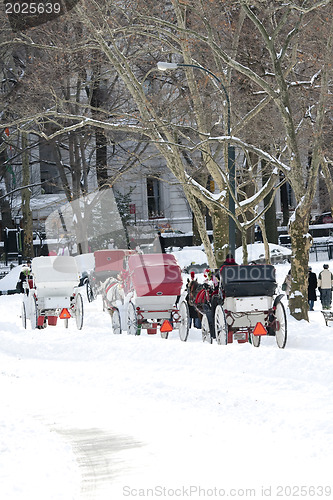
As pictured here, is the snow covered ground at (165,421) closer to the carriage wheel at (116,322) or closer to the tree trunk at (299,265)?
the carriage wheel at (116,322)

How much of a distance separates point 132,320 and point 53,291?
280 cm

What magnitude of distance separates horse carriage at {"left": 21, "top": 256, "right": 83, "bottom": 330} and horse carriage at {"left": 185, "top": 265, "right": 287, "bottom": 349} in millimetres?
5312

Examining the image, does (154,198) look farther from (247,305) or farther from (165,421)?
(165,421)

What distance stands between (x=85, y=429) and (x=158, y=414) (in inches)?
43.4

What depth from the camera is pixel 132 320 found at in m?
18.6

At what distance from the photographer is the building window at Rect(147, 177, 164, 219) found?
6481cm

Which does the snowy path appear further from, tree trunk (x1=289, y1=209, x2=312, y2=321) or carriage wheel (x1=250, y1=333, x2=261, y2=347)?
tree trunk (x1=289, y1=209, x2=312, y2=321)

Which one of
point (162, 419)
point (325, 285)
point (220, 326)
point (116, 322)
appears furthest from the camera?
point (325, 285)

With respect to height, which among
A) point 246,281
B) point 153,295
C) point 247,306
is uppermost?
point 246,281

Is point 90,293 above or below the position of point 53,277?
below

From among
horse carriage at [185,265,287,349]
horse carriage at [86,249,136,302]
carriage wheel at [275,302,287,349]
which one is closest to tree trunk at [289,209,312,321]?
horse carriage at [185,265,287,349]

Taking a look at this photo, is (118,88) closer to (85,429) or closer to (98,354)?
(98,354)

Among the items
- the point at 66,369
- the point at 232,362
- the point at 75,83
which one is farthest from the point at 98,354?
the point at 75,83

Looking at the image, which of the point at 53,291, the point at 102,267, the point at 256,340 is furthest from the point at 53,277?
the point at 102,267
